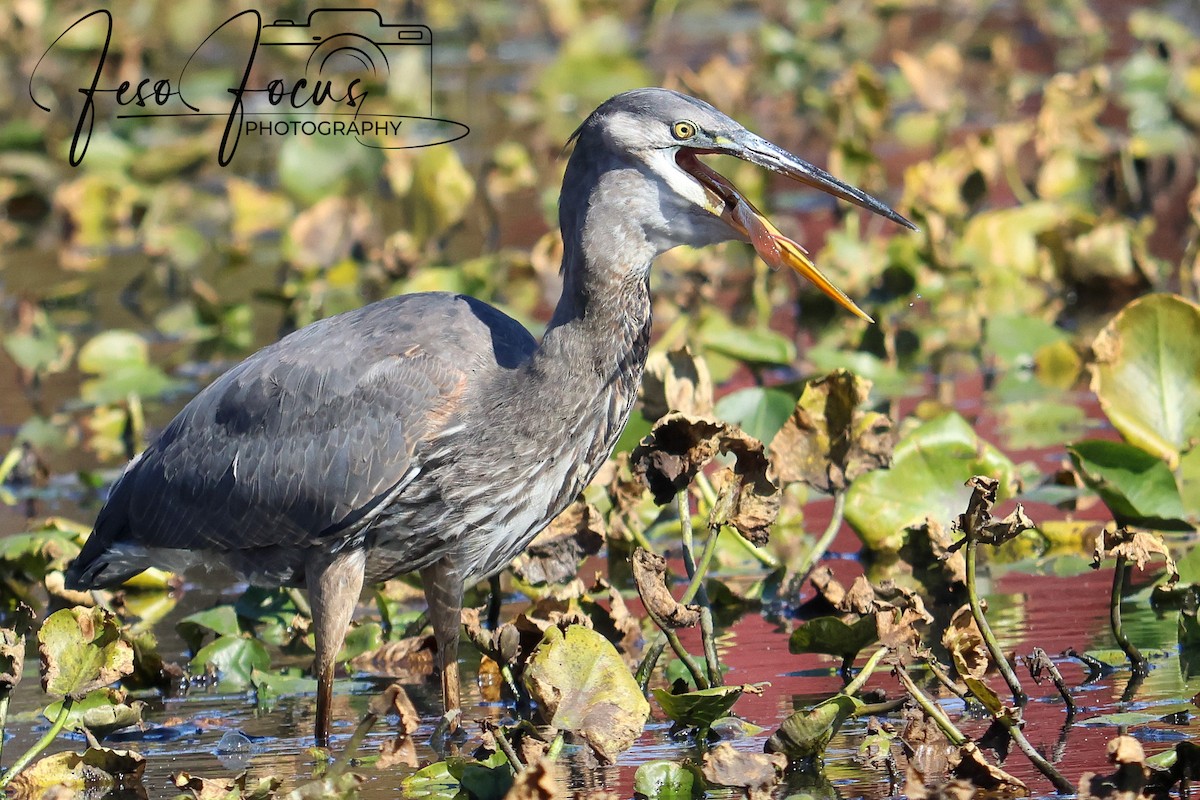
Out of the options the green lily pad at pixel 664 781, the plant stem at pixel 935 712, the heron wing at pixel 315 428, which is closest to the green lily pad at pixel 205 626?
the heron wing at pixel 315 428

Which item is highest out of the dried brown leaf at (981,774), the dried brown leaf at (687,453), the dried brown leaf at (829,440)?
the dried brown leaf at (829,440)

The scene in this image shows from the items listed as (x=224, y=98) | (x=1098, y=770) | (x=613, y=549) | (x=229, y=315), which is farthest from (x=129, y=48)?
(x=1098, y=770)

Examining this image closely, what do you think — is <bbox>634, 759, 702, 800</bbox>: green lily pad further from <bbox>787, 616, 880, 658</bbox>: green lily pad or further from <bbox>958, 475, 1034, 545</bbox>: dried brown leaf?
<bbox>958, 475, 1034, 545</bbox>: dried brown leaf

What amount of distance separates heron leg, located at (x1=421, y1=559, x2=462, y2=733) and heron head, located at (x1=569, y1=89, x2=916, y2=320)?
1.23m

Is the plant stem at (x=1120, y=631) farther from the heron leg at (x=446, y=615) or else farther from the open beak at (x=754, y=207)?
the heron leg at (x=446, y=615)

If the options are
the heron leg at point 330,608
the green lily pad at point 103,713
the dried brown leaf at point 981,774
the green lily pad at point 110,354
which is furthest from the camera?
the green lily pad at point 110,354

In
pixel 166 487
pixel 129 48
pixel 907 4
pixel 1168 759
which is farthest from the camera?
pixel 907 4

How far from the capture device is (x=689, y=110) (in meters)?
5.16

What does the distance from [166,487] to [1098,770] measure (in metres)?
3.07

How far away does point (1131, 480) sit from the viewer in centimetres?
612

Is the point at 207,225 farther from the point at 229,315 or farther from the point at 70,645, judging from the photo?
the point at 70,645

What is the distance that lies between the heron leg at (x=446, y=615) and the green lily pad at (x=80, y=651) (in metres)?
1.06

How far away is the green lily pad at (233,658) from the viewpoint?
19.9 feet

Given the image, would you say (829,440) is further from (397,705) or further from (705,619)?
(397,705)
